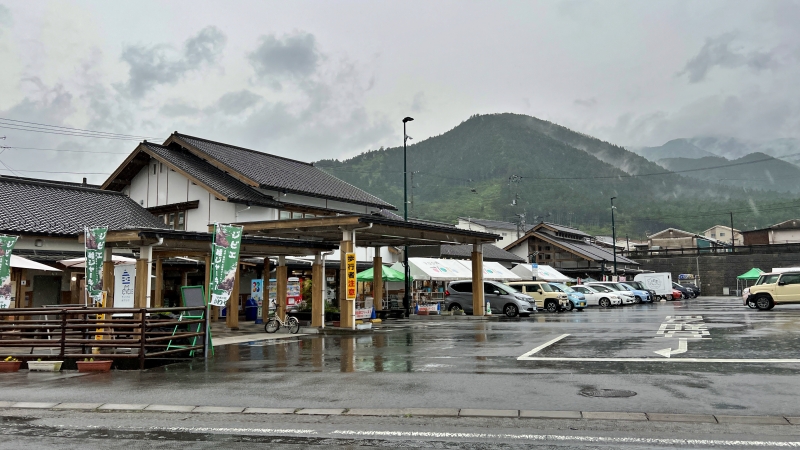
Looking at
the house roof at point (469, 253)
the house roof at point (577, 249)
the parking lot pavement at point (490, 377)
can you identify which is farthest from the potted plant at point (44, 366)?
the house roof at point (577, 249)

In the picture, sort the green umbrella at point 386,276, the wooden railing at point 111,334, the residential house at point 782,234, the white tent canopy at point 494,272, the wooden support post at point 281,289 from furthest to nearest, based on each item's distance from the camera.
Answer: the residential house at point 782,234 → the white tent canopy at point 494,272 → the green umbrella at point 386,276 → the wooden support post at point 281,289 → the wooden railing at point 111,334

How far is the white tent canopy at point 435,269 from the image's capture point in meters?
31.7

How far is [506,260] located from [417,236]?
27516 mm

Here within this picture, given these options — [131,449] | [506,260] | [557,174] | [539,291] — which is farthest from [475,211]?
[131,449]

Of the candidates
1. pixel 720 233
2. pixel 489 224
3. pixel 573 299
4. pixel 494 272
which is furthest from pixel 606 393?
pixel 720 233

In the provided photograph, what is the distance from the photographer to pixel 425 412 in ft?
25.3

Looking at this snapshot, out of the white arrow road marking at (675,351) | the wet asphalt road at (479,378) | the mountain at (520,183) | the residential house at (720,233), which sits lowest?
the wet asphalt road at (479,378)

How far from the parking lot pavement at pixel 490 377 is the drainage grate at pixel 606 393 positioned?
1 centimetres

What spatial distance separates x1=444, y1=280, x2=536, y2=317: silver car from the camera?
30328 millimetres

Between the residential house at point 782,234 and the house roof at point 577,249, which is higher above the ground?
the residential house at point 782,234

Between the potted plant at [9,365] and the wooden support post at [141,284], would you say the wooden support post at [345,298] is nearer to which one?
the wooden support post at [141,284]

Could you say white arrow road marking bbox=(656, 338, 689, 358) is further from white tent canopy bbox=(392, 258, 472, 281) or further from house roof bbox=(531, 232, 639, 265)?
house roof bbox=(531, 232, 639, 265)

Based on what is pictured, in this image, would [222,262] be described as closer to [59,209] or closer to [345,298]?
[345,298]

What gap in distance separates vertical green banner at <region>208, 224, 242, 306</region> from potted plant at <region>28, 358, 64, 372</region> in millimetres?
3348
